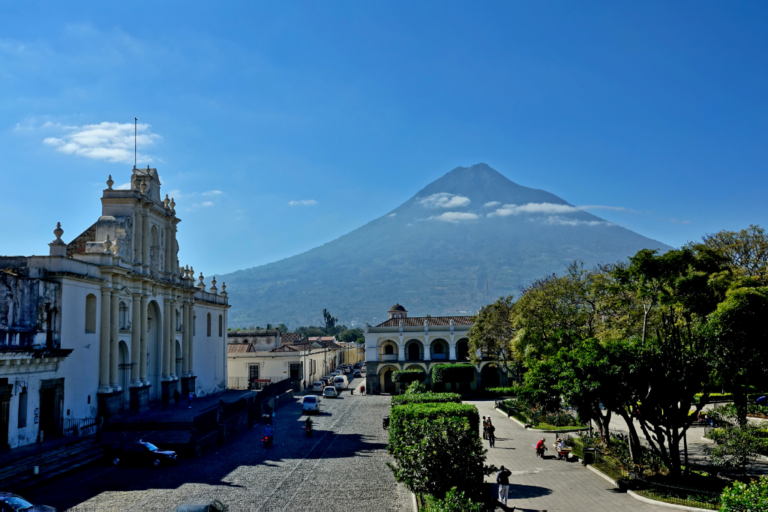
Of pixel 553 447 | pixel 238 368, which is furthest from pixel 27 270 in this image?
pixel 238 368

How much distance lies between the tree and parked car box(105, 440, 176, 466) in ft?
96.0

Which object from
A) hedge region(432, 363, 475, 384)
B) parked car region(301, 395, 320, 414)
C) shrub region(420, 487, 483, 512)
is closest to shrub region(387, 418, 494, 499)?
shrub region(420, 487, 483, 512)

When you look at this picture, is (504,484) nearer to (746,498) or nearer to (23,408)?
(746,498)

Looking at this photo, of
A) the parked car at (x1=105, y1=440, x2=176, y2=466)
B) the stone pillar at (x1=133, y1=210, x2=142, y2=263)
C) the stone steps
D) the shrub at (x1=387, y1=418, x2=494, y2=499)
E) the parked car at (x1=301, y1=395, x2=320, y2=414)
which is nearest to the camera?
the shrub at (x1=387, y1=418, x2=494, y2=499)

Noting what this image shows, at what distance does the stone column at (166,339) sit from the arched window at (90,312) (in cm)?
970

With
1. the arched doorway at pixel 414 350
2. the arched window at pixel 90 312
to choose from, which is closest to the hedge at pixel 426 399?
the arched window at pixel 90 312

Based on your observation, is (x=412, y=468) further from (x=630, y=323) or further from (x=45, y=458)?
(x=630, y=323)

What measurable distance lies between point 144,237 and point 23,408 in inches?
566

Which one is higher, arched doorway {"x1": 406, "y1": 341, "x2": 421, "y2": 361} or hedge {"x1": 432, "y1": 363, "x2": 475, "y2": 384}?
arched doorway {"x1": 406, "y1": 341, "x2": 421, "y2": 361}

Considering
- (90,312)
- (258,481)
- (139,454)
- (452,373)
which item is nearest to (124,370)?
(90,312)

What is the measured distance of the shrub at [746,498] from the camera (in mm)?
11375

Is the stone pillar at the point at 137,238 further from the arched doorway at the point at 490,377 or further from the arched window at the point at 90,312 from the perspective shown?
the arched doorway at the point at 490,377

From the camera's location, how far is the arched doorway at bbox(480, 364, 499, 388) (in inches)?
2351

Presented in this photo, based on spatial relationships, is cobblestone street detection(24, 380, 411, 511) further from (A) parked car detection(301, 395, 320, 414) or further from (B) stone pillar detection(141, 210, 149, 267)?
(B) stone pillar detection(141, 210, 149, 267)
